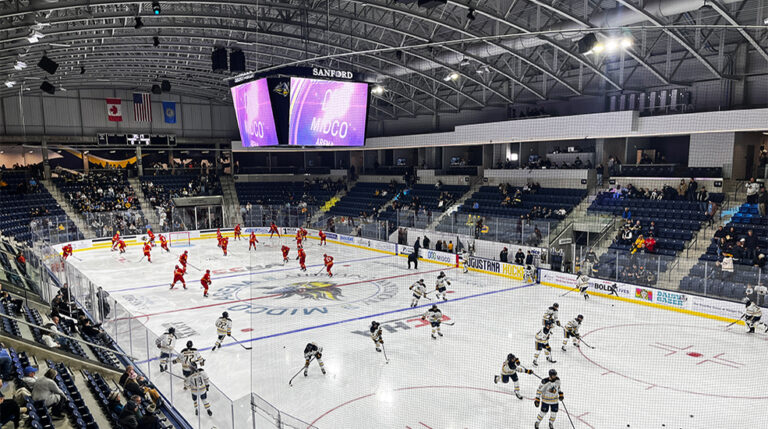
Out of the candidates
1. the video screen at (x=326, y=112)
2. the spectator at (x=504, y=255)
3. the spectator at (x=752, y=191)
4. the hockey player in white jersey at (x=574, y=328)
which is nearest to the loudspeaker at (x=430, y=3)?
the video screen at (x=326, y=112)

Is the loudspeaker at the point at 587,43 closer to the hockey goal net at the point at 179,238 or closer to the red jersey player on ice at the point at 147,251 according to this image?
the red jersey player on ice at the point at 147,251

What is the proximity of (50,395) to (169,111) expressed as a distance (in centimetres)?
3628

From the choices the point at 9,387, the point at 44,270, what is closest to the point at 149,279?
the point at 44,270

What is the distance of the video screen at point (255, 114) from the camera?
15.5 metres

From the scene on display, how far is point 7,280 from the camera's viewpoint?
13383 millimetres

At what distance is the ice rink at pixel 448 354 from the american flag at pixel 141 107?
20.7 metres

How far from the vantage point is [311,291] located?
1797 centimetres

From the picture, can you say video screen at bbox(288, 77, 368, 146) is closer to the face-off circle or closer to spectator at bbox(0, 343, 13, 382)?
the face-off circle

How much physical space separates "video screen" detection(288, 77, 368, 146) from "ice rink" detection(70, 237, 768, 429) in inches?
211

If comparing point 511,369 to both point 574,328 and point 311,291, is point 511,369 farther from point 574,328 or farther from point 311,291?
point 311,291

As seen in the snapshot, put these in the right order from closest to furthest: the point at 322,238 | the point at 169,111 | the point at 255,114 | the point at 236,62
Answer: the point at 255,114 < the point at 236,62 < the point at 322,238 < the point at 169,111

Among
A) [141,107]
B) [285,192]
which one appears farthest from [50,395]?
[141,107]

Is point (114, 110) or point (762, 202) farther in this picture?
point (114, 110)

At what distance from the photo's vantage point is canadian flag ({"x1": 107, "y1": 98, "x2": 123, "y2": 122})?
36469 millimetres
